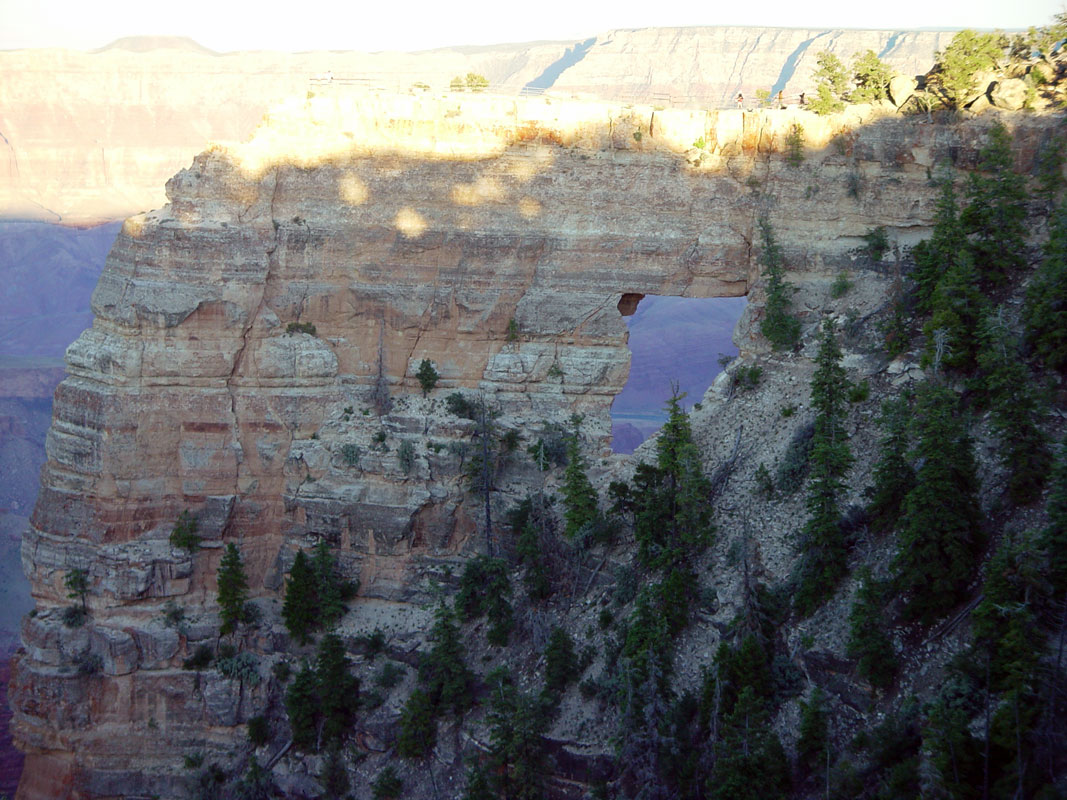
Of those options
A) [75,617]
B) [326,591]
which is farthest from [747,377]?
[75,617]

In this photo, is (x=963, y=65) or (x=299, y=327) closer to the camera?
(x=963, y=65)

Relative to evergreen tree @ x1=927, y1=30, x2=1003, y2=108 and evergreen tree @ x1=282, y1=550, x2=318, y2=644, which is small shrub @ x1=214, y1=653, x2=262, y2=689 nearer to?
evergreen tree @ x1=282, y1=550, x2=318, y2=644

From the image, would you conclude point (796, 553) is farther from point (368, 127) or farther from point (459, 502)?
point (368, 127)

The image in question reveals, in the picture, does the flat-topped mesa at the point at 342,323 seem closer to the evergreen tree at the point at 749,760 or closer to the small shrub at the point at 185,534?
the small shrub at the point at 185,534

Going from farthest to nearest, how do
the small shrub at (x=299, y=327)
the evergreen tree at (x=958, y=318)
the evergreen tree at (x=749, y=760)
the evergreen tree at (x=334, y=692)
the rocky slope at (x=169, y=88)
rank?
the rocky slope at (x=169, y=88) < the small shrub at (x=299, y=327) < the evergreen tree at (x=334, y=692) < the evergreen tree at (x=958, y=318) < the evergreen tree at (x=749, y=760)

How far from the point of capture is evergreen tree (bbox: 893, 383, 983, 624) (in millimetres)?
21984

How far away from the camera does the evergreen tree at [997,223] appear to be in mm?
28781

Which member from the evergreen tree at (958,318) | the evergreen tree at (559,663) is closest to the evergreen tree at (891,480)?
the evergreen tree at (958,318)

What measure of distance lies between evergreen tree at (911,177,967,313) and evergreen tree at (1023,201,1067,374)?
2.59 metres

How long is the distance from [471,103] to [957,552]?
2071 centimetres

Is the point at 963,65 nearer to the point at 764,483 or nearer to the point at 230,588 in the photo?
the point at 764,483

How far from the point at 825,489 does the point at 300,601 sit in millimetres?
17056

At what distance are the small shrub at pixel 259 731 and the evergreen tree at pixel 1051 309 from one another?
82.1ft

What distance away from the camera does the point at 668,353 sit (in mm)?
96562
